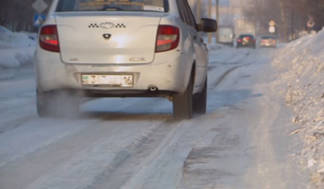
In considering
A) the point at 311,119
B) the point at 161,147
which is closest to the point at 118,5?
the point at 311,119

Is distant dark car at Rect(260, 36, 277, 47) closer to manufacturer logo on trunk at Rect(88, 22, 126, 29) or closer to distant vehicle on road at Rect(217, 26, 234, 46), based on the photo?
distant vehicle on road at Rect(217, 26, 234, 46)

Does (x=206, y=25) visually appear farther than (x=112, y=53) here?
Yes

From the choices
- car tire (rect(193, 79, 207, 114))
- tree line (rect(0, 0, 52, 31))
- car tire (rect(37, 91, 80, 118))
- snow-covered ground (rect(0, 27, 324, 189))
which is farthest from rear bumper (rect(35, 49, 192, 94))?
tree line (rect(0, 0, 52, 31))

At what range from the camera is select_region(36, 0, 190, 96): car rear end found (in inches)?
334

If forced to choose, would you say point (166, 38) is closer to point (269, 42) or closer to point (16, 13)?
point (16, 13)

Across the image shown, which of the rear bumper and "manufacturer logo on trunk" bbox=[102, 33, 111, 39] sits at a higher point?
"manufacturer logo on trunk" bbox=[102, 33, 111, 39]

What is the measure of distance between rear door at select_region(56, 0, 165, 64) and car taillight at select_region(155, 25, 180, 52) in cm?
6

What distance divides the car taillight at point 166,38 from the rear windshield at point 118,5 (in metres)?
0.48

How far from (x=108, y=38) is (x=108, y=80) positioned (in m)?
0.44

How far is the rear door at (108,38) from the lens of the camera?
27.8ft

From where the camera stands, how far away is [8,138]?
7039 millimetres

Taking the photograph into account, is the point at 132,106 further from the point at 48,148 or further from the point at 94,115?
the point at 48,148

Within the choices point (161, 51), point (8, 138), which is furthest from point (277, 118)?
point (8, 138)

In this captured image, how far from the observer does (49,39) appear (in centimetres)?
862
